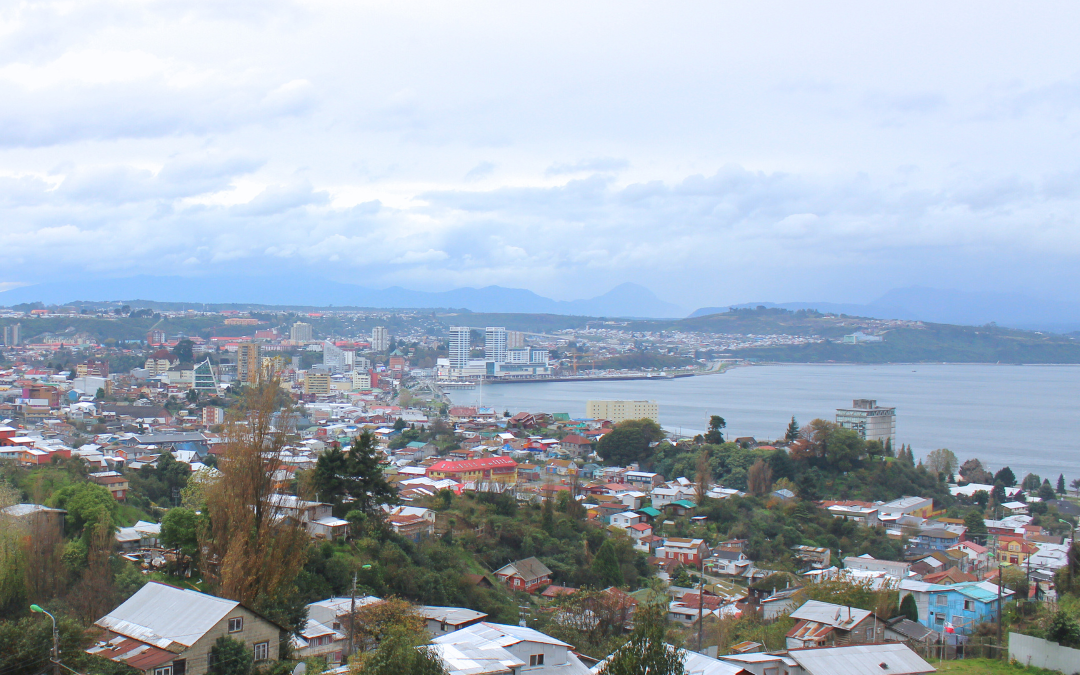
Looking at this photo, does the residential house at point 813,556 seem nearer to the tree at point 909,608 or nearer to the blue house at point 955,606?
the blue house at point 955,606

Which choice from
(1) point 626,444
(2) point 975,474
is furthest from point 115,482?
(2) point 975,474

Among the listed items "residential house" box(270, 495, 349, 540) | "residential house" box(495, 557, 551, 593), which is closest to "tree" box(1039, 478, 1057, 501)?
"residential house" box(495, 557, 551, 593)

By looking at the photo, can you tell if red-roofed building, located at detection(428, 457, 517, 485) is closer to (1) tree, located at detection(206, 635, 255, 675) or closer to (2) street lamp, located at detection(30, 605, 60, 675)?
(1) tree, located at detection(206, 635, 255, 675)

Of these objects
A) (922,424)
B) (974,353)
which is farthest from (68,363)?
(974,353)

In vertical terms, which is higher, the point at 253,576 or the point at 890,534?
the point at 253,576

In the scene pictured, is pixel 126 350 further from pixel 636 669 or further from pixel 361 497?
pixel 636 669
